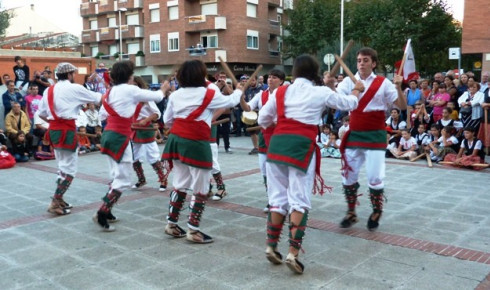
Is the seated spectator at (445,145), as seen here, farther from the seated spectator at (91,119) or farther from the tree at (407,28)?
the tree at (407,28)

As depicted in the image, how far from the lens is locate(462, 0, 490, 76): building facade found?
26859 mm

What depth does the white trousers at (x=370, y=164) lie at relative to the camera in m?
5.11

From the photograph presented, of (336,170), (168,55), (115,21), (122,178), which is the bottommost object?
(336,170)

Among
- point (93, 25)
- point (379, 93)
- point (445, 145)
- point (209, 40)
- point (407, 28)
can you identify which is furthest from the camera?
point (93, 25)

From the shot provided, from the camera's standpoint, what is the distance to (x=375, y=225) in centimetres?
527

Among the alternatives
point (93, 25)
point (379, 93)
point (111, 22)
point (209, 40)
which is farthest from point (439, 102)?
point (93, 25)

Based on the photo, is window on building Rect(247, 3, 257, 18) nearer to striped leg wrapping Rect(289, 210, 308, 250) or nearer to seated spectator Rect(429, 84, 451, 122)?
seated spectator Rect(429, 84, 451, 122)

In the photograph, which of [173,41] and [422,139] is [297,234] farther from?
[173,41]

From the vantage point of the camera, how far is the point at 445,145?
415 inches

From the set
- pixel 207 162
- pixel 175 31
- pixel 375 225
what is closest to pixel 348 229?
pixel 375 225

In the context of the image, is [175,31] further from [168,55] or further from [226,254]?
[226,254]

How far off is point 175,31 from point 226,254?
35566mm

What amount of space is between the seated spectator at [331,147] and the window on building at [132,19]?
34.6 m

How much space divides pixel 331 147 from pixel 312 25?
25.2 metres
